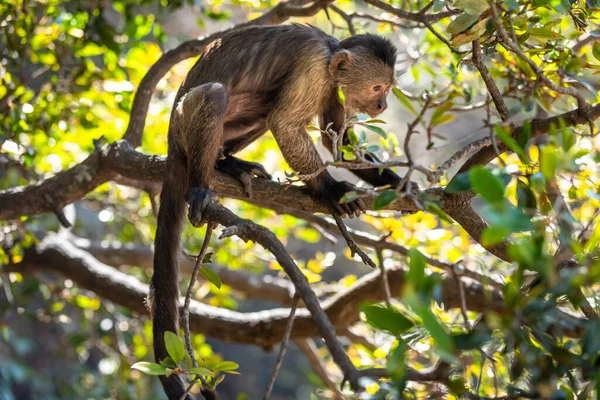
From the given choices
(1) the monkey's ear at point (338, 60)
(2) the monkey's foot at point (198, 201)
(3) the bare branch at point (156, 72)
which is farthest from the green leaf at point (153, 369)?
(3) the bare branch at point (156, 72)

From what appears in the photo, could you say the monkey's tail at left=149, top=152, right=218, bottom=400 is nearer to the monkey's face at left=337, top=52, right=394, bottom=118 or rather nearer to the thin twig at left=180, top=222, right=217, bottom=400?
the thin twig at left=180, top=222, right=217, bottom=400

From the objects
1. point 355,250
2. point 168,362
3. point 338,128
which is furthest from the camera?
point 338,128

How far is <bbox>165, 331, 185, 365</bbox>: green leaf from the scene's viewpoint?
2041 mm

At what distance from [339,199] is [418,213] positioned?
1388mm

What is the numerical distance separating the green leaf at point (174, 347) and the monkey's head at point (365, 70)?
2353 mm

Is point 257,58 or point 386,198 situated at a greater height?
point 257,58

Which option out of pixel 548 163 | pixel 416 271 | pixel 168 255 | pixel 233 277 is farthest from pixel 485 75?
pixel 233 277

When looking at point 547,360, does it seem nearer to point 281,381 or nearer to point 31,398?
point 31,398

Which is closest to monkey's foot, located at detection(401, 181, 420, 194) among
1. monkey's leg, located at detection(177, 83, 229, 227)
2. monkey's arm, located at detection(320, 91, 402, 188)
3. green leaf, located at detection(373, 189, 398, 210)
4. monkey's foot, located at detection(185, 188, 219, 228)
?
green leaf, located at detection(373, 189, 398, 210)

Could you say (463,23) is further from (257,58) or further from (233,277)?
(233,277)

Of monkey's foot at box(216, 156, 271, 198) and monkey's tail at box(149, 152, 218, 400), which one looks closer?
monkey's tail at box(149, 152, 218, 400)

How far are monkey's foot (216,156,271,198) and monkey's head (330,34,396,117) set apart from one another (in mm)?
753

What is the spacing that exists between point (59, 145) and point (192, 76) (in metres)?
2.00

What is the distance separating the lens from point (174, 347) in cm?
205
